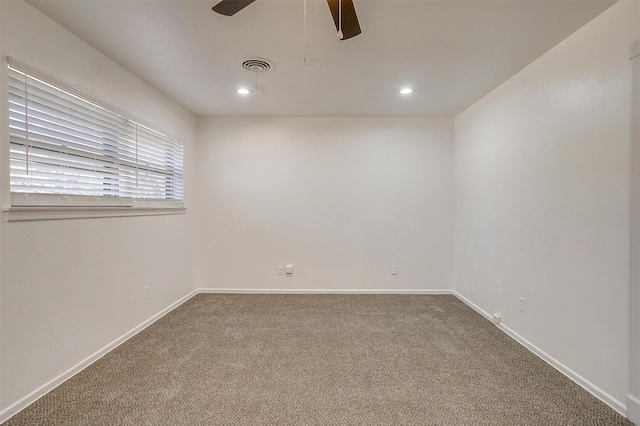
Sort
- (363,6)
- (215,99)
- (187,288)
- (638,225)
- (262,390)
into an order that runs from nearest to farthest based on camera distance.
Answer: (638,225) < (363,6) < (262,390) < (215,99) < (187,288)

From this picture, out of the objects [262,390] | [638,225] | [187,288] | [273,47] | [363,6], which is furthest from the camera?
[187,288]

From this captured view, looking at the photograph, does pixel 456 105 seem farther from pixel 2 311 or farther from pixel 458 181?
pixel 2 311

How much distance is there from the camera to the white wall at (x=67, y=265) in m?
1.68

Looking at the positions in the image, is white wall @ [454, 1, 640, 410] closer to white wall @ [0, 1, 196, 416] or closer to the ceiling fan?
the ceiling fan

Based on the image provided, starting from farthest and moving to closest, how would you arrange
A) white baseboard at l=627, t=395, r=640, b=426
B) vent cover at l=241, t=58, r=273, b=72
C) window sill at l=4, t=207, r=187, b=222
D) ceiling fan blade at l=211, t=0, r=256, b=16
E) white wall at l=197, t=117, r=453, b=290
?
1. white wall at l=197, t=117, r=453, b=290
2. vent cover at l=241, t=58, r=273, b=72
3. window sill at l=4, t=207, r=187, b=222
4. white baseboard at l=627, t=395, r=640, b=426
5. ceiling fan blade at l=211, t=0, r=256, b=16

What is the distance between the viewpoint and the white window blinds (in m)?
1.74

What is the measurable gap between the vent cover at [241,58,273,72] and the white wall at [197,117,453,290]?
1.43 meters

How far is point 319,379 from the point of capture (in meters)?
2.02

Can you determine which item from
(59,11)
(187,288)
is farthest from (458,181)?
(59,11)

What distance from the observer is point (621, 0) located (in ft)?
5.62

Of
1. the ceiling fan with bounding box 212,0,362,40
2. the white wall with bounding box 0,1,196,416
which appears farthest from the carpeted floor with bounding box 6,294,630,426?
the ceiling fan with bounding box 212,0,362,40

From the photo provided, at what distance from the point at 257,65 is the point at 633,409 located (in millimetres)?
3458

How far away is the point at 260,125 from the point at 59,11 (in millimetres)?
2325

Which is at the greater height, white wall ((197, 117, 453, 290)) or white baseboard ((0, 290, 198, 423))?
white wall ((197, 117, 453, 290))
